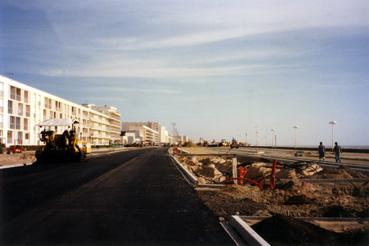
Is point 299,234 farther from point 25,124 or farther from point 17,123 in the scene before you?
point 25,124

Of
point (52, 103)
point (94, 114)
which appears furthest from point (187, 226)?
point (94, 114)

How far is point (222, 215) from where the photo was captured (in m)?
11.1

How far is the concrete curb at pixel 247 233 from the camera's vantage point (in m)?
7.57

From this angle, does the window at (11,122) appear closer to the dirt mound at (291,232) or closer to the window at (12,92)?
the window at (12,92)

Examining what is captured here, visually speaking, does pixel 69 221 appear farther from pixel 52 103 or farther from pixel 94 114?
pixel 94 114

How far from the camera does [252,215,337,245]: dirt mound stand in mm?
8492

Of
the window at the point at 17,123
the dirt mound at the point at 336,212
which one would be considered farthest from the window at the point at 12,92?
the dirt mound at the point at 336,212

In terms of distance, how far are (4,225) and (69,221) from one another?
130 centimetres

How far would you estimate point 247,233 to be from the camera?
835 centimetres

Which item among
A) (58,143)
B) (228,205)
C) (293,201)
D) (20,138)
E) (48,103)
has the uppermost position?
(48,103)

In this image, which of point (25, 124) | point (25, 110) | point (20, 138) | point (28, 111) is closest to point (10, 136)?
point (20, 138)

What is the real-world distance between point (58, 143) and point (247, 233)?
29.8 meters

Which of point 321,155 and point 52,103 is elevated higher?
point 52,103

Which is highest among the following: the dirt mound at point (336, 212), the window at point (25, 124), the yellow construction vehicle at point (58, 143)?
the window at point (25, 124)
